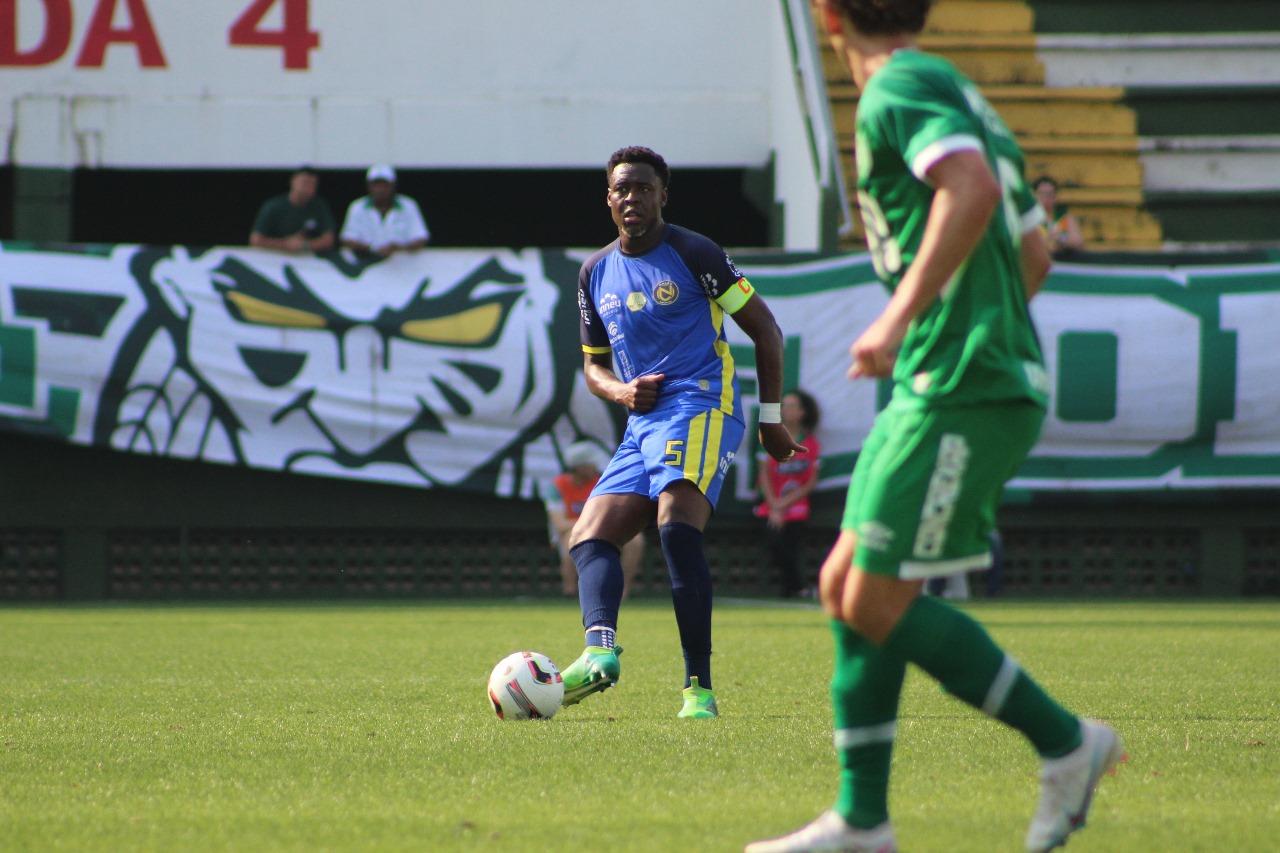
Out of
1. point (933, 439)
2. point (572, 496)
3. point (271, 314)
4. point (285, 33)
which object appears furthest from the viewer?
point (285, 33)

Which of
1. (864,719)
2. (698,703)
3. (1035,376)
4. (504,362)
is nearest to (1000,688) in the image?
(864,719)

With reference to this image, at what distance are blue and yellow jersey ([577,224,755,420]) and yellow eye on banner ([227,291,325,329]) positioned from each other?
25.9 feet

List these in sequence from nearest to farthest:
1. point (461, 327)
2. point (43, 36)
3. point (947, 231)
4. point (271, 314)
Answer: point (947, 231)
point (271, 314)
point (461, 327)
point (43, 36)

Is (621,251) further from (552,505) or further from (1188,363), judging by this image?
(1188,363)

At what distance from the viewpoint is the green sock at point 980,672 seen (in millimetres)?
3574

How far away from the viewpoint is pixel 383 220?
14.5 meters

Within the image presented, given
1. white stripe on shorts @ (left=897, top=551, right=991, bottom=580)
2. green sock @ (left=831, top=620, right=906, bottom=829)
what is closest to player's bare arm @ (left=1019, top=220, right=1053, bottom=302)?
white stripe on shorts @ (left=897, top=551, right=991, bottom=580)

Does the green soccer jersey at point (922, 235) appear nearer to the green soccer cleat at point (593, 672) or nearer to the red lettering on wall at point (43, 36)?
the green soccer cleat at point (593, 672)

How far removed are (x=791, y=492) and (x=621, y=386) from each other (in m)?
7.81

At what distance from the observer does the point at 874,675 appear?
144 inches

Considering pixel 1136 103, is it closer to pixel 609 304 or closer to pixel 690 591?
pixel 609 304

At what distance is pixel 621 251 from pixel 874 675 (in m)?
3.18

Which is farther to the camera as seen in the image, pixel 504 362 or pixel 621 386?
pixel 504 362

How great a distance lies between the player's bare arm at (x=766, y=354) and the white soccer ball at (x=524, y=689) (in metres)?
1.18
